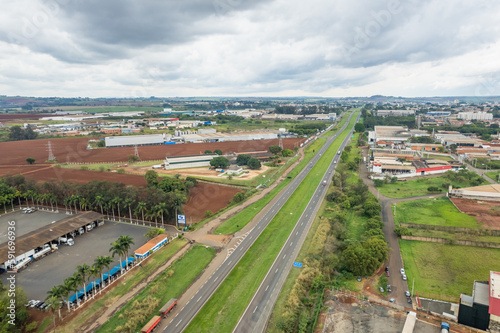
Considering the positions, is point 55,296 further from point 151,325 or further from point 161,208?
point 161,208

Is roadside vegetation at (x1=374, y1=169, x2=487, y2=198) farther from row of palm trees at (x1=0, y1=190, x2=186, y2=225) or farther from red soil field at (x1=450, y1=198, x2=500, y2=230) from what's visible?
row of palm trees at (x1=0, y1=190, x2=186, y2=225)

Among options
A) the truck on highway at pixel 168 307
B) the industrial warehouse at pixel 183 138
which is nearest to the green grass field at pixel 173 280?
the truck on highway at pixel 168 307

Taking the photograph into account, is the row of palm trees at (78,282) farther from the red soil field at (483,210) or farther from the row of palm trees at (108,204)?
the red soil field at (483,210)

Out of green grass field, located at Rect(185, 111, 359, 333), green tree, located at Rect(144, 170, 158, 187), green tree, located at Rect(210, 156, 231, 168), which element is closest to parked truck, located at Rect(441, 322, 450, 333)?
green grass field, located at Rect(185, 111, 359, 333)

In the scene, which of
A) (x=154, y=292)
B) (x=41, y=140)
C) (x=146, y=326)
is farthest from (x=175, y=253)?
(x=41, y=140)

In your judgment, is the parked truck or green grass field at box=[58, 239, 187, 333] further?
green grass field at box=[58, 239, 187, 333]

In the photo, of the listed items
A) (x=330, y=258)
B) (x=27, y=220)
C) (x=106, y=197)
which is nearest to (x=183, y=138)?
(x=106, y=197)
